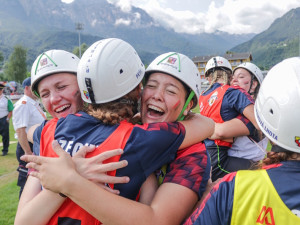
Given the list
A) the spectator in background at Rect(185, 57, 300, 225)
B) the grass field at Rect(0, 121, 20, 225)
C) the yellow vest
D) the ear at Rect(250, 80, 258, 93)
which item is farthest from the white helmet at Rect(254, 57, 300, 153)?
the grass field at Rect(0, 121, 20, 225)

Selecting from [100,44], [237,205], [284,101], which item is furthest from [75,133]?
[284,101]

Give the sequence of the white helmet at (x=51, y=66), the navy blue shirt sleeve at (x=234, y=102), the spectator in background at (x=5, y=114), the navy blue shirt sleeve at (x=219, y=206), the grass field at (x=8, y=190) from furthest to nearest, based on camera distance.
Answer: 1. the spectator in background at (x=5, y=114)
2. the grass field at (x=8, y=190)
3. the navy blue shirt sleeve at (x=234, y=102)
4. the white helmet at (x=51, y=66)
5. the navy blue shirt sleeve at (x=219, y=206)

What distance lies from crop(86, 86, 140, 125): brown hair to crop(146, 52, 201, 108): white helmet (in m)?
0.41

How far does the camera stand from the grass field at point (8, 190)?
6.15 m

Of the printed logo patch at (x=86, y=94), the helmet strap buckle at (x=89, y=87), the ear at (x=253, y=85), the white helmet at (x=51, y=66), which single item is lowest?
the ear at (x=253, y=85)

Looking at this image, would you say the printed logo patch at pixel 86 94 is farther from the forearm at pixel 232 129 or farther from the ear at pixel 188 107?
the forearm at pixel 232 129

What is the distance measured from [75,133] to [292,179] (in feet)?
5.48

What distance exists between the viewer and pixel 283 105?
1.65 m

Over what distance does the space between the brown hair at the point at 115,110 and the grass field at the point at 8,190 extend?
215 inches

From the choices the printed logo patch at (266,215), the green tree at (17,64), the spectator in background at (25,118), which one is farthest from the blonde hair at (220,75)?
the green tree at (17,64)

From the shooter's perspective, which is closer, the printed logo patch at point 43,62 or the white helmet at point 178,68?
the white helmet at point 178,68

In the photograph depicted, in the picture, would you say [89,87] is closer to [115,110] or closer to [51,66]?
[115,110]

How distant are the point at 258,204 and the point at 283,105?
717 mm

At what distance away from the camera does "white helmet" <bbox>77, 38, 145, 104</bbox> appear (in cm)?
221
